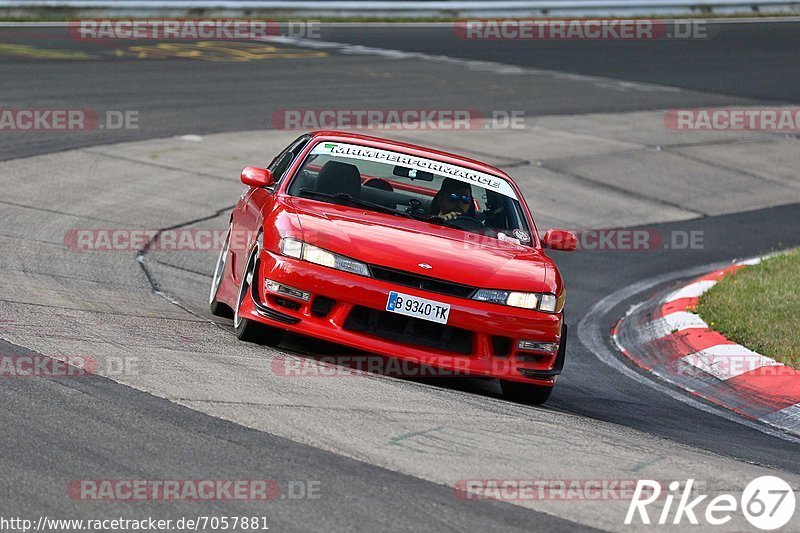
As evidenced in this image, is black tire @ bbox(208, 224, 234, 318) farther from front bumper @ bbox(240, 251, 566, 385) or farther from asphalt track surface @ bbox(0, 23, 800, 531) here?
front bumper @ bbox(240, 251, 566, 385)

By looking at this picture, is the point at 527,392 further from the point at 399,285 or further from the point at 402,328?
the point at 399,285

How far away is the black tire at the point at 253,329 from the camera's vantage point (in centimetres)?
747

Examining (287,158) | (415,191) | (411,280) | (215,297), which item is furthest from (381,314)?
(287,158)

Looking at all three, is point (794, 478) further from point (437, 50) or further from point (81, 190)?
point (437, 50)

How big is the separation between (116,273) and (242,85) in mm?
11292

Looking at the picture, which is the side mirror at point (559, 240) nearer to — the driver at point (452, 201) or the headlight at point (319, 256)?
the driver at point (452, 201)

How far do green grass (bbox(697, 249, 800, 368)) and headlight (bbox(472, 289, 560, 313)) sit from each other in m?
2.40

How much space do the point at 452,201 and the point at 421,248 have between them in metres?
1.15

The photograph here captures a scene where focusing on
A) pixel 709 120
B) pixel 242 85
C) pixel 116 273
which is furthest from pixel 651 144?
pixel 116 273

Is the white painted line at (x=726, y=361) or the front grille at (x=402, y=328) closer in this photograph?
the front grille at (x=402, y=328)

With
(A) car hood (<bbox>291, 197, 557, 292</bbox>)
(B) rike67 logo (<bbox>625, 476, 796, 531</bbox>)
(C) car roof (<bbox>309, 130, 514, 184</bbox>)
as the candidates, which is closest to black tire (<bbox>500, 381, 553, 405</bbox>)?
(A) car hood (<bbox>291, 197, 557, 292</bbox>)

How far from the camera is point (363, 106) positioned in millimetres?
20031

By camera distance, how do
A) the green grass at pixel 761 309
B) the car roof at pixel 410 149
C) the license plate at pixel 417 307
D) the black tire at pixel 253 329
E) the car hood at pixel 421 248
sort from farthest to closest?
1. the green grass at pixel 761 309
2. the car roof at pixel 410 149
3. the black tire at pixel 253 329
4. the car hood at pixel 421 248
5. the license plate at pixel 417 307

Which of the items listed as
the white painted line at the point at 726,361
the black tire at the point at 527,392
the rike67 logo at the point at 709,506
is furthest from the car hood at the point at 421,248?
the rike67 logo at the point at 709,506
